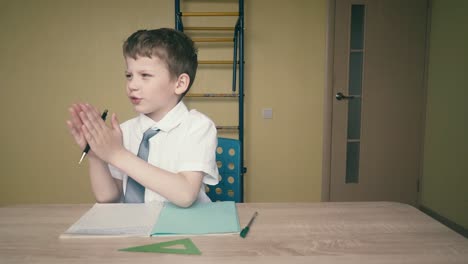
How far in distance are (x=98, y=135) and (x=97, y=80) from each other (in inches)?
88.1

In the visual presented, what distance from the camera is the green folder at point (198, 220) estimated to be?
2.50 ft

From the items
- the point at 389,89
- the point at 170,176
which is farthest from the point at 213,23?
the point at 170,176

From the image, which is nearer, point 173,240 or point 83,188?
point 173,240

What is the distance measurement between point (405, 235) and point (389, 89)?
247 centimetres

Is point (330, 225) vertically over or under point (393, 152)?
over

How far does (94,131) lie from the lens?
807 mm

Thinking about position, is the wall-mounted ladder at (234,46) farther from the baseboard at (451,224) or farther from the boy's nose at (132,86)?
the boy's nose at (132,86)

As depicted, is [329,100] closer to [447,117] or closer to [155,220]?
[447,117]

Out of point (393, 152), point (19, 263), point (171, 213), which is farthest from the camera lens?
point (393, 152)

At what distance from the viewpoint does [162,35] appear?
100cm

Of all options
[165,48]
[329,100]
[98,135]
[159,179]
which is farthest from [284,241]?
[329,100]

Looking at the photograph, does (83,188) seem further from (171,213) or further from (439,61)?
(439,61)

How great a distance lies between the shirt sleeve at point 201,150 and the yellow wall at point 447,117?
2.20m

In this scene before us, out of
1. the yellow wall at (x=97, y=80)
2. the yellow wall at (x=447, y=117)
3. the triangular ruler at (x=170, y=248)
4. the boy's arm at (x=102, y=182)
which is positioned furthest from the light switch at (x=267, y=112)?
the triangular ruler at (x=170, y=248)
